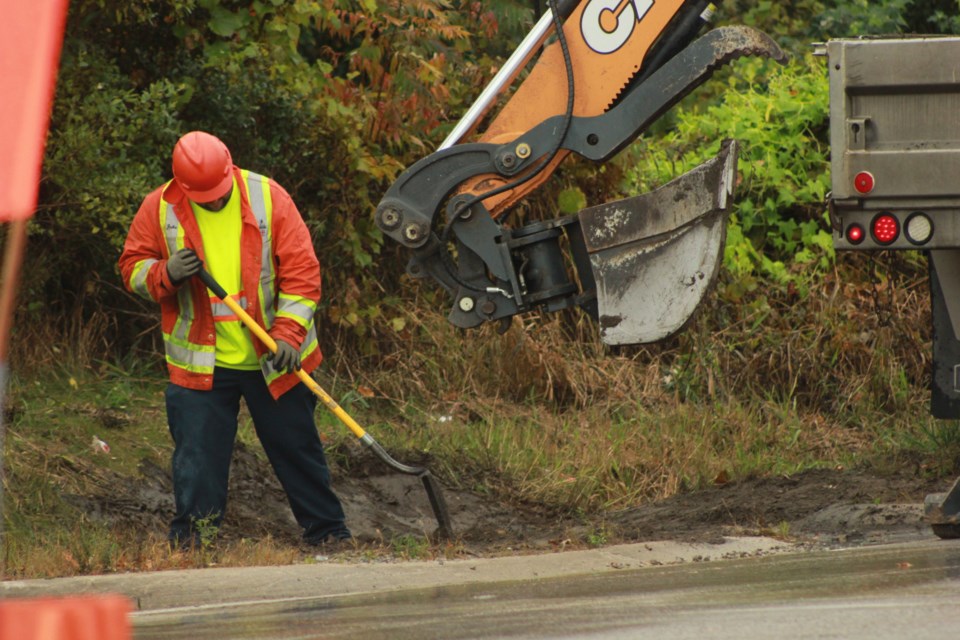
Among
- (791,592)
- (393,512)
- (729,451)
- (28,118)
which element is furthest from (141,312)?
(28,118)

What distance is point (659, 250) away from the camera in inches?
254

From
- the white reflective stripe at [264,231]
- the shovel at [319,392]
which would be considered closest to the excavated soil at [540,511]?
the shovel at [319,392]

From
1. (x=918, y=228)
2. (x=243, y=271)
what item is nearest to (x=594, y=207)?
(x=918, y=228)

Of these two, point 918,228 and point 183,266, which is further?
point 183,266

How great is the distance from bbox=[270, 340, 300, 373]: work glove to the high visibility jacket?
0.04 meters

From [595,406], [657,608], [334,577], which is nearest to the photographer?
[657,608]

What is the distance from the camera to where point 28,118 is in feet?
8.16

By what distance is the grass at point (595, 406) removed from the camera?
8211mm

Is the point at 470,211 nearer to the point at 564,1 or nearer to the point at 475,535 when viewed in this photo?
the point at 564,1

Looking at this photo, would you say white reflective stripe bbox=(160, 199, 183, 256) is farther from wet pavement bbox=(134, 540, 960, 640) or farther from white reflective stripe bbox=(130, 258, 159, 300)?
wet pavement bbox=(134, 540, 960, 640)

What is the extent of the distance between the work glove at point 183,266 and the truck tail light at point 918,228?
9.33 ft

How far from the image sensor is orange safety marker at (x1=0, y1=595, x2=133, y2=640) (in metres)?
2.54

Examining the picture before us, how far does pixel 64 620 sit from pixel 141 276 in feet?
14.1

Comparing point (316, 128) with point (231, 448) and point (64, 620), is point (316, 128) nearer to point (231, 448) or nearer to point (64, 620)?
point (231, 448)
